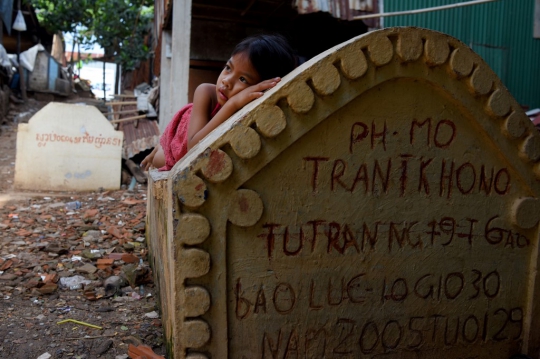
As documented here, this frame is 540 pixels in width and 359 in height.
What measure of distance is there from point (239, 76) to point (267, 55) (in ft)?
0.53

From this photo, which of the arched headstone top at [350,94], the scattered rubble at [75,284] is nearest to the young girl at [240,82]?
the arched headstone top at [350,94]

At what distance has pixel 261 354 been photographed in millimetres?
1982

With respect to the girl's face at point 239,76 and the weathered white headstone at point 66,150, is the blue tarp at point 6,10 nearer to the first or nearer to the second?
the weathered white headstone at point 66,150

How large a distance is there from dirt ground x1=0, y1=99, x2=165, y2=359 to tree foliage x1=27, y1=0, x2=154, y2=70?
35.7ft

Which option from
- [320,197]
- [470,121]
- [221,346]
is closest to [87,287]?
[221,346]

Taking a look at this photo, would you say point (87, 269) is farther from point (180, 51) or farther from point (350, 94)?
point (180, 51)

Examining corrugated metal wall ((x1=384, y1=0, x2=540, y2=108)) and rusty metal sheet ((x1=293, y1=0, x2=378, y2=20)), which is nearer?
rusty metal sheet ((x1=293, y1=0, x2=378, y2=20))

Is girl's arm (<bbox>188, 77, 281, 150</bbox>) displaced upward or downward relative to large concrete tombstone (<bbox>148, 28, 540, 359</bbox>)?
upward

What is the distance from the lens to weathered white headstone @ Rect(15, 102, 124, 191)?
7145 mm

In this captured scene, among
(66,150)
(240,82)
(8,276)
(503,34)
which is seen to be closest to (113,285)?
(8,276)

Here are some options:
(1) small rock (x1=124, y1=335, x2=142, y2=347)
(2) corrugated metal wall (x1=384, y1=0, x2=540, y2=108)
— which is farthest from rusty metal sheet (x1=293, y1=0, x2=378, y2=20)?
(1) small rock (x1=124, y1=335, x2=142, y2=347)

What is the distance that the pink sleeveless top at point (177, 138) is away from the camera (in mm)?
2574

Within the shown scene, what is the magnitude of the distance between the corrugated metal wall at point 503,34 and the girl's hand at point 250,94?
543 cm

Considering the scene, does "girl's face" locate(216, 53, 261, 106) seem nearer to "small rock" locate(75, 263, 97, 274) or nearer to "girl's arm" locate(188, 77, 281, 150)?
"girl's arm" locate(188, 77, 281, 150)
